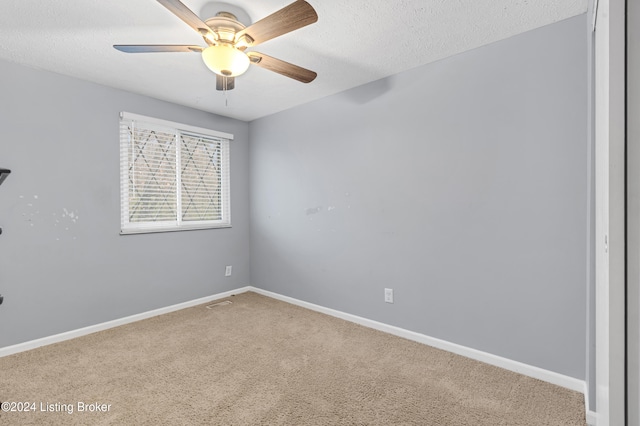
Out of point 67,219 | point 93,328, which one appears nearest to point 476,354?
point 93,328

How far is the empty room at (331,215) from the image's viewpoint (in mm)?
1667

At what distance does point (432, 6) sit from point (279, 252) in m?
2.78

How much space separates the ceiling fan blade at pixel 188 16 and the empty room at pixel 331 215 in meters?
0.02

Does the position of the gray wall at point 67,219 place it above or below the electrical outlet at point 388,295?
above

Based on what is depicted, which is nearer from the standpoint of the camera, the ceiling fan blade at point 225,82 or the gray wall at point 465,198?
the gray wall at point 465,198

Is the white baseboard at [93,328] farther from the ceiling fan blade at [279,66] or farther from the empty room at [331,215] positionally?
the ceiling fan blade at [279,66]

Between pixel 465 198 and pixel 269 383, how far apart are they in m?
1.86

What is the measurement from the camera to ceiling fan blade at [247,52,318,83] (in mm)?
1845

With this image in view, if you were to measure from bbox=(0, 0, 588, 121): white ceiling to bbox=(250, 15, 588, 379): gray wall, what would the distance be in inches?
8.5

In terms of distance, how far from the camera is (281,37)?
203cm

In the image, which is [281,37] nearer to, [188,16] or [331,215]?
[188,16]

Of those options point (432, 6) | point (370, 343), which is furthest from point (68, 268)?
point (432, 6)

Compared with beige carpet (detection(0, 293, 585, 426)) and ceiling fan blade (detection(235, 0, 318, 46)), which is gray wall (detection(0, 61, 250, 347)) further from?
ceiling fan blade (detection(235, 0, 318, 46))

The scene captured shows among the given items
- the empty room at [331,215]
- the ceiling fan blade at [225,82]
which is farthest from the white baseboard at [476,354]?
the ceiling fan blade at [225,82]
